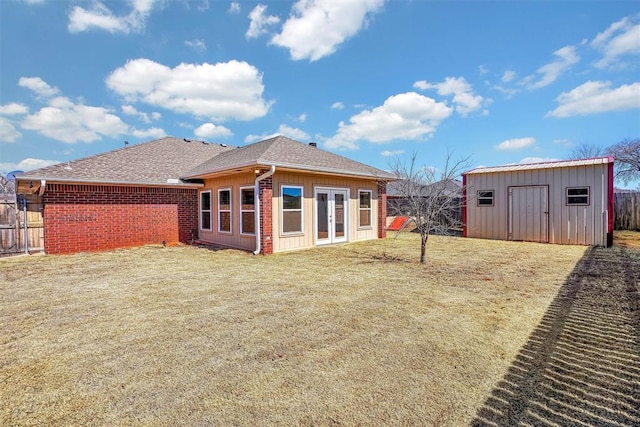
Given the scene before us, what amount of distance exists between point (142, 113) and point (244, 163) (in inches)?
625

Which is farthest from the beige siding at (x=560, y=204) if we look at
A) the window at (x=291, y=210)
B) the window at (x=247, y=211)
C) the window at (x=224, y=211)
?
the window at (x=224, y=211)

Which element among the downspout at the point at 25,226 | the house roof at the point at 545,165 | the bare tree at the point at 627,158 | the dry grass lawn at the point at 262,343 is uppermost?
the bare tree at the point at 627,158

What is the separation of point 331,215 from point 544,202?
8.41 m

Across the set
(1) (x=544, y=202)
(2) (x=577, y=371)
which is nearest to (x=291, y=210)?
(2) (x=577, y=371)

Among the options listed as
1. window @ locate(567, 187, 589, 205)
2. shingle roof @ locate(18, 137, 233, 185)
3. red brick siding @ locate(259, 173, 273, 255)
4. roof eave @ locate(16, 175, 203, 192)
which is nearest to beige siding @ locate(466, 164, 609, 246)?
window @ locate(567, 187, 589, 205)

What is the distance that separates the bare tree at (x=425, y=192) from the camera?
812 centimetres

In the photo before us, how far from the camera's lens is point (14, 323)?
13.4 feet

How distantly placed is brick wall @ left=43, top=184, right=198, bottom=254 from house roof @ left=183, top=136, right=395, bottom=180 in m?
1.42

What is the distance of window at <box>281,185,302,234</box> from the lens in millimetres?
10219

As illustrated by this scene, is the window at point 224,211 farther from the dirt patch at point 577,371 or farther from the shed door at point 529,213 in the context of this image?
the shed door at point 529,213

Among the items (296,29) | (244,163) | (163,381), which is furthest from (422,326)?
(296,29)

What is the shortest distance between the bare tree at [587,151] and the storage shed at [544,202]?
85.1 feet

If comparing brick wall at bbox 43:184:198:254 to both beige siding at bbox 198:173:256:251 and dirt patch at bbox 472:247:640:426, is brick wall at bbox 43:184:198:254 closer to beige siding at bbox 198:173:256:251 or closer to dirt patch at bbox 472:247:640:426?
beige siding at bbox 198:173:256:251

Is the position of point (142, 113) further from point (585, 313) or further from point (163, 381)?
point (585, 313)
